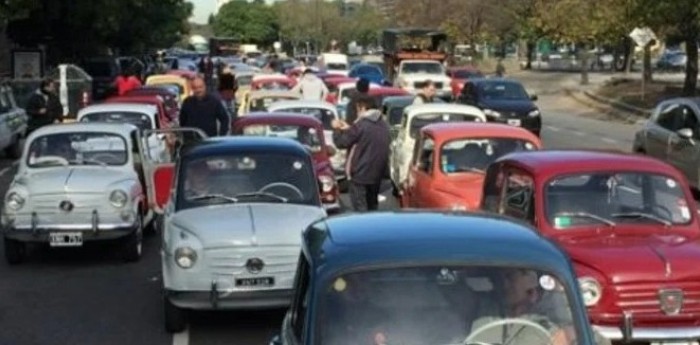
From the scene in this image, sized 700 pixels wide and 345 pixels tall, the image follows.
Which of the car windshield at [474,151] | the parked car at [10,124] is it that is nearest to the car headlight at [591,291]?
the car windshield at [474,151]

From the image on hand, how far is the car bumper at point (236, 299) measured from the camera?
395 inches

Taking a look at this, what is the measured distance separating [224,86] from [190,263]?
16.1 m

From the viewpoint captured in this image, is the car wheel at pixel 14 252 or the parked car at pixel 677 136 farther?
the parked car at pixel 677 136

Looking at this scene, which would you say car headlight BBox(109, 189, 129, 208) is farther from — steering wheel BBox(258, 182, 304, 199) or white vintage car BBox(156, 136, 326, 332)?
steering wheel BBox(258, 182, 304, 199)

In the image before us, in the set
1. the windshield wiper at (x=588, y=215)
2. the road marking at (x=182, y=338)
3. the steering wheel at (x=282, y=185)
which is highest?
the windshield wiper at (x=588, y=215)

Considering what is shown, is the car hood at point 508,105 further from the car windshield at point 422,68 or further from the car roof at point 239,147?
the car roof at point 239,147

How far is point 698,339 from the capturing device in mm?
8094

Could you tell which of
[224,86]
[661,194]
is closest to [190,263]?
[661,194]

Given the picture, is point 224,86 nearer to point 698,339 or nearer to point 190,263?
point 190,263

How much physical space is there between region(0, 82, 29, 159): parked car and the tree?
137026 mm

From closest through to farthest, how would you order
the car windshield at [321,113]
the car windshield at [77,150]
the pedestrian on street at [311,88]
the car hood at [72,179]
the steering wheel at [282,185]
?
the steering wheel at [282,185] < the car hood at [72,179] < the car windshield at [77,150] < the car windshield at [321,113] < the pedestrian on street at [311,88]

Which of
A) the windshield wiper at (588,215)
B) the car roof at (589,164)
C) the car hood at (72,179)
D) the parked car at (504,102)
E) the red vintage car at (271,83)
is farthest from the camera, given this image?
the red vintage car at (271,83)

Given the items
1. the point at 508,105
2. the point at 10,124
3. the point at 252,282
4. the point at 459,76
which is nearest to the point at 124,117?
the point at 10,124

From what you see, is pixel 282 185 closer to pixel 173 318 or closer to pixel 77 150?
pixel 173 318
